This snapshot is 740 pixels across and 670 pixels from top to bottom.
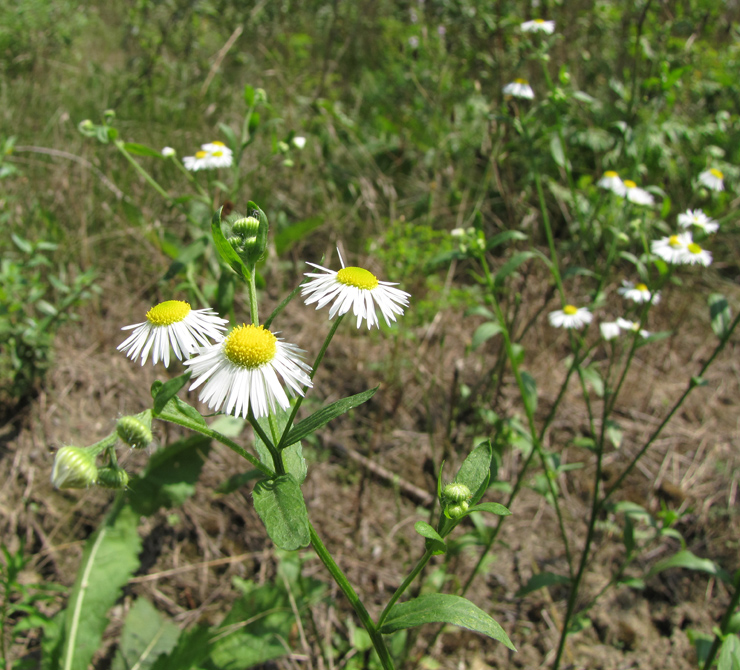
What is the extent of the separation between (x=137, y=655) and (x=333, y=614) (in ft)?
2.07

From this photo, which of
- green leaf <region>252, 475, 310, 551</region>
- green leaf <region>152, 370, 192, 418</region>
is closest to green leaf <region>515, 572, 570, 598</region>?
green leaf <region>252, 475, 310, 551</region>

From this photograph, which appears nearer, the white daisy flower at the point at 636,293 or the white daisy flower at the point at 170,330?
the white daisy flower at the point at 170,330

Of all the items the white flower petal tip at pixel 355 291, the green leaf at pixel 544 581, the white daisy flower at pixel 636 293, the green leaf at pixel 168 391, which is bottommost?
the green leaf at pixel 168 391

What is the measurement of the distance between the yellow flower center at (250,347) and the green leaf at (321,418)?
0.40 feet

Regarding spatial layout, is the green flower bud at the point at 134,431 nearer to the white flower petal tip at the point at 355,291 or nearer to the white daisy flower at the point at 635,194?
the white flower petal tip at the point at 355,291

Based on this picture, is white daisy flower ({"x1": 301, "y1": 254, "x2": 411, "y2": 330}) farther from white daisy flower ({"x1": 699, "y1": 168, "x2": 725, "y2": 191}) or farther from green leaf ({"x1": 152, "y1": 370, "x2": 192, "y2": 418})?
white daisy flower ({"x1": 699, "y1": 168, "x2": 725, "y2": 191})

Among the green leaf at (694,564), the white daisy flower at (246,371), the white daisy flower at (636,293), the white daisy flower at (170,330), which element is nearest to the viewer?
the white daisy flower at (246,371)

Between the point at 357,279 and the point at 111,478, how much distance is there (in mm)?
532

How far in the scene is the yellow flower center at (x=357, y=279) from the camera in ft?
3.38

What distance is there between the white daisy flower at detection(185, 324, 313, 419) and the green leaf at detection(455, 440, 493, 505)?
0.33m

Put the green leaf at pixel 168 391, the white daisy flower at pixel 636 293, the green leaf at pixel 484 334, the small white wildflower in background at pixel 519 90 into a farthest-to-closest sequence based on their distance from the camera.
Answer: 1. the small white wildflower in background at pixel 519 90
2. the white daisy flower at pixel 636 293
3. the green leaf at pixel 484 334
4. the green leaf at pixel 168 391

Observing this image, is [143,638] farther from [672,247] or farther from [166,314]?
[672,247]

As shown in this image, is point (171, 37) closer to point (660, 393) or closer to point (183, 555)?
point (183, 555)

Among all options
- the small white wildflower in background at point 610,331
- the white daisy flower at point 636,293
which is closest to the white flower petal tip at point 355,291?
the small white wildflower in background at point 610,331
